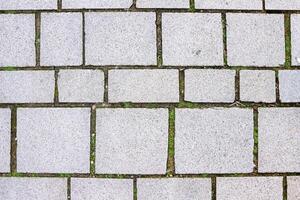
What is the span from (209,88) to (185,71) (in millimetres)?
147

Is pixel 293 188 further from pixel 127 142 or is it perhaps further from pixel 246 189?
pixel 127 142

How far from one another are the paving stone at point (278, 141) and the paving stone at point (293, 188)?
0.15 ft

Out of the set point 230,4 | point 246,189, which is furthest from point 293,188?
point 230,4

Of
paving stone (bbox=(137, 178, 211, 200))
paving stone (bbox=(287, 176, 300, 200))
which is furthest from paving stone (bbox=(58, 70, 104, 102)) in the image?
paving stone (bbox=(287, 176, 300, 200))

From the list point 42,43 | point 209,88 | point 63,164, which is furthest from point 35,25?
point 209,88

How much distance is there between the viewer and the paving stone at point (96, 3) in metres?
2.36

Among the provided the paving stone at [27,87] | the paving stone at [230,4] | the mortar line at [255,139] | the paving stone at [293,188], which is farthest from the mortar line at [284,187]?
the paving stone at [27,87]

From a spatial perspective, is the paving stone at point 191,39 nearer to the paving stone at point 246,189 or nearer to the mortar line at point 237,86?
the mortar line at point 237,86

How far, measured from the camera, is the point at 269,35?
238 cm

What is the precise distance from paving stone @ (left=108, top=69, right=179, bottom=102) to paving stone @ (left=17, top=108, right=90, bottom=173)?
0.18 m

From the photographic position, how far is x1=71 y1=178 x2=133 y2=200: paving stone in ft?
7.62

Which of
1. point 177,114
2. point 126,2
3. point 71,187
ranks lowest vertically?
point 71,187

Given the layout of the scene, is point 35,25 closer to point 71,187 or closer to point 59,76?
point 59,76

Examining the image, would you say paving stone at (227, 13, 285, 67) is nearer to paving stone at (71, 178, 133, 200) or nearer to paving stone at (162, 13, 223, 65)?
paving stone at (162, 13, 223, 65)
